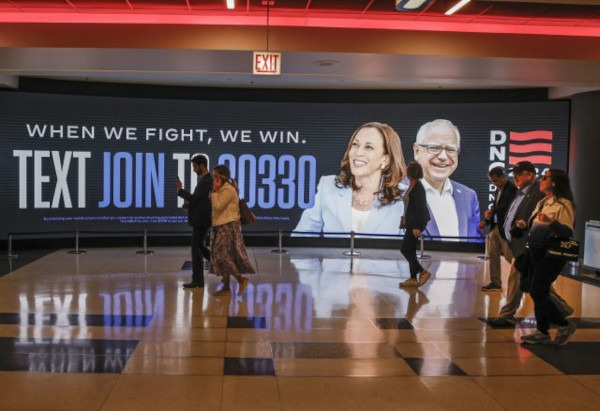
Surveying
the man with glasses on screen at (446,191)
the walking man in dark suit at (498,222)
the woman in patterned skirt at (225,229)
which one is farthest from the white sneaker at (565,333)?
the man with glasses on screen at (446,191)

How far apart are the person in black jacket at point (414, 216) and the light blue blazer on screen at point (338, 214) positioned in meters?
3.80

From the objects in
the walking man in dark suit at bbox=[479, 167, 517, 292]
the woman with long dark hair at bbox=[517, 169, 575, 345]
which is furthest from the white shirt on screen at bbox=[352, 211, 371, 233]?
the woman with long dark hair at bbox=[517, 169, 575, 345]

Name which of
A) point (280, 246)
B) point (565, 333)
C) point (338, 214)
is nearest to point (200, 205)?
point (280, 246)

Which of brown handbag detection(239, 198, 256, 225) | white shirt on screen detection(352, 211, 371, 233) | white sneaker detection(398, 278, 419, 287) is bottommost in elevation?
white sneaker detection(398, 278, 419, 287)

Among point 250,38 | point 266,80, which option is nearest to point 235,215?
A: point 250,38

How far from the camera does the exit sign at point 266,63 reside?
24.4 feet

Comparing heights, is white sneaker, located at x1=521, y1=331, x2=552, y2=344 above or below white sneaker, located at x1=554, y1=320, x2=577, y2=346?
below

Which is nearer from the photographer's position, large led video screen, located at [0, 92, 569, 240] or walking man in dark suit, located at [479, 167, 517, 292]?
walking man in dark suit, located at [479, 167, 517, 292]

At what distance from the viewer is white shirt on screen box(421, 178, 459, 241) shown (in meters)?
12.1

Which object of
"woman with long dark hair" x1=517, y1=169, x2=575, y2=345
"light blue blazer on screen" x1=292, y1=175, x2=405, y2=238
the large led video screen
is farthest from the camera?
"light blue blazer on screen" x1=292, y1=175, x2=405, y2=238

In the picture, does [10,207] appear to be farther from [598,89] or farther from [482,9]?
[598,89]

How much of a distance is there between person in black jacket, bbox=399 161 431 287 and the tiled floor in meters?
0.25

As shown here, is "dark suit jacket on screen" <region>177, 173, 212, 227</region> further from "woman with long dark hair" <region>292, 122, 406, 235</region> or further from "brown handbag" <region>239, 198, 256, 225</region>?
"woman with long dark hair" <region>292, 122, 406, 235</region>

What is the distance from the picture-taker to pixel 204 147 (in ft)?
39.8
